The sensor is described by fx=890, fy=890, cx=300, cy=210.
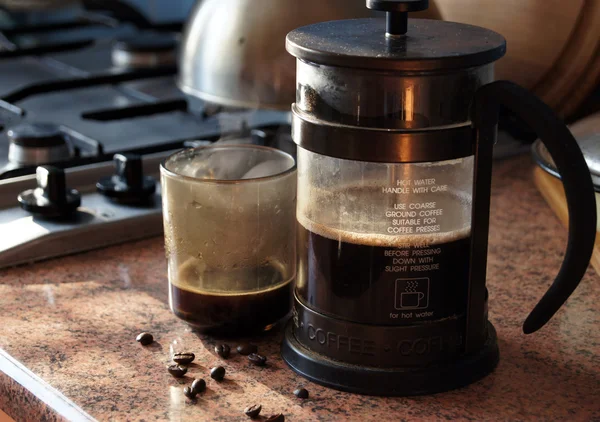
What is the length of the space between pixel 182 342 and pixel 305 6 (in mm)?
481

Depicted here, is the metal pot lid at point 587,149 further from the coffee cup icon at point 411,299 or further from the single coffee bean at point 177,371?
the single coffee bean at point 177,371

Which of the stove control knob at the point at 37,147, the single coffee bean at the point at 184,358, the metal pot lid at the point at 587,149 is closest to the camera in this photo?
the single coffee bean at the point at 184,358

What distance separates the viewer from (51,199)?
87 cm

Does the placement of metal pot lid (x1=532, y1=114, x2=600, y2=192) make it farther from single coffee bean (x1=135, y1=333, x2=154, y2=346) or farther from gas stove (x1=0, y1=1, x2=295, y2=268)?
single coffee bean (x1=135, y1=333, x2=154, y2=346)

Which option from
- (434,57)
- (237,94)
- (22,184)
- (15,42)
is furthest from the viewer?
(15,42)

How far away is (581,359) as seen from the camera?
66 centimetres

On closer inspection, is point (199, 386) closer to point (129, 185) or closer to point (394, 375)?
point (394, 375)

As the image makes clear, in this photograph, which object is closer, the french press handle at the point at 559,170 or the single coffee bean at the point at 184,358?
the french press handle at the point at 559,170

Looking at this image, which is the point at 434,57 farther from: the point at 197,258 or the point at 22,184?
the point at 22,184

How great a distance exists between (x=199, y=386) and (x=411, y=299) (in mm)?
156

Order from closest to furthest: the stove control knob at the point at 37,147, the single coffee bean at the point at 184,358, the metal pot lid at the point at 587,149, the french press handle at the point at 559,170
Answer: the french press handle at the point at 559,170
the single coffee bean at the point at 184,358
the metal pot lid at the point at 587,149
the stove control knob at the point at 37,147

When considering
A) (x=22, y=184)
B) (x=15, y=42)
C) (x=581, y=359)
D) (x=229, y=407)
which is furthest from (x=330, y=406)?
(x=15, y=42)

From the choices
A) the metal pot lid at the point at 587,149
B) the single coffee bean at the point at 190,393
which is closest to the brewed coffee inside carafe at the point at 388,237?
the single coffee bean at the point at 190,393

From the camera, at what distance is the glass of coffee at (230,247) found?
2.18 feet
